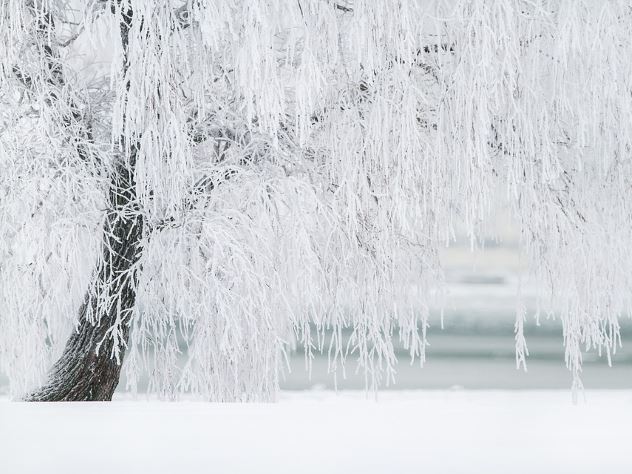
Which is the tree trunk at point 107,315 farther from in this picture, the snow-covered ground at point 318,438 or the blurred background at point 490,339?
the snow-covered ground at point 318,438

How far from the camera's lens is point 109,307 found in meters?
2.95

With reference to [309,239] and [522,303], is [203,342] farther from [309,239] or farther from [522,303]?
[522,303]

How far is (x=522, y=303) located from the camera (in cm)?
318

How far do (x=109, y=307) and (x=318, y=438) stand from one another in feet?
5.06

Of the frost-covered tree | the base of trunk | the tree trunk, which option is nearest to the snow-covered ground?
the frost-covered tree

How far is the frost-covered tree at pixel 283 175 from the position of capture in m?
2.72

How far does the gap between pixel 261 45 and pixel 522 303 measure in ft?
4.59

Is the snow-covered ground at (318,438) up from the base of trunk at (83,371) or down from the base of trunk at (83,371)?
up

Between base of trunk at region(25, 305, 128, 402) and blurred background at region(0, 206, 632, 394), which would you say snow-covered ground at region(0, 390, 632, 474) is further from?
base of trunk at region(25, 305, 128, 402)

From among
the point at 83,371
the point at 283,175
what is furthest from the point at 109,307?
the point at 283,175

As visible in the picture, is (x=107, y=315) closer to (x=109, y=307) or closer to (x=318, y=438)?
(x=109, y=307)

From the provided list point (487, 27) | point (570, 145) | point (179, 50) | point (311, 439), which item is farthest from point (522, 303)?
point (311, 439)

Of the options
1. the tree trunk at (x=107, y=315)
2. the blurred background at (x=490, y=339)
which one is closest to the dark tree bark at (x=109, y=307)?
the tree trunk at (x=107, y=315)

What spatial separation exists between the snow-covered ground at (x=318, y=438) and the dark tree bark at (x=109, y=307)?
Result: 1207 mm
